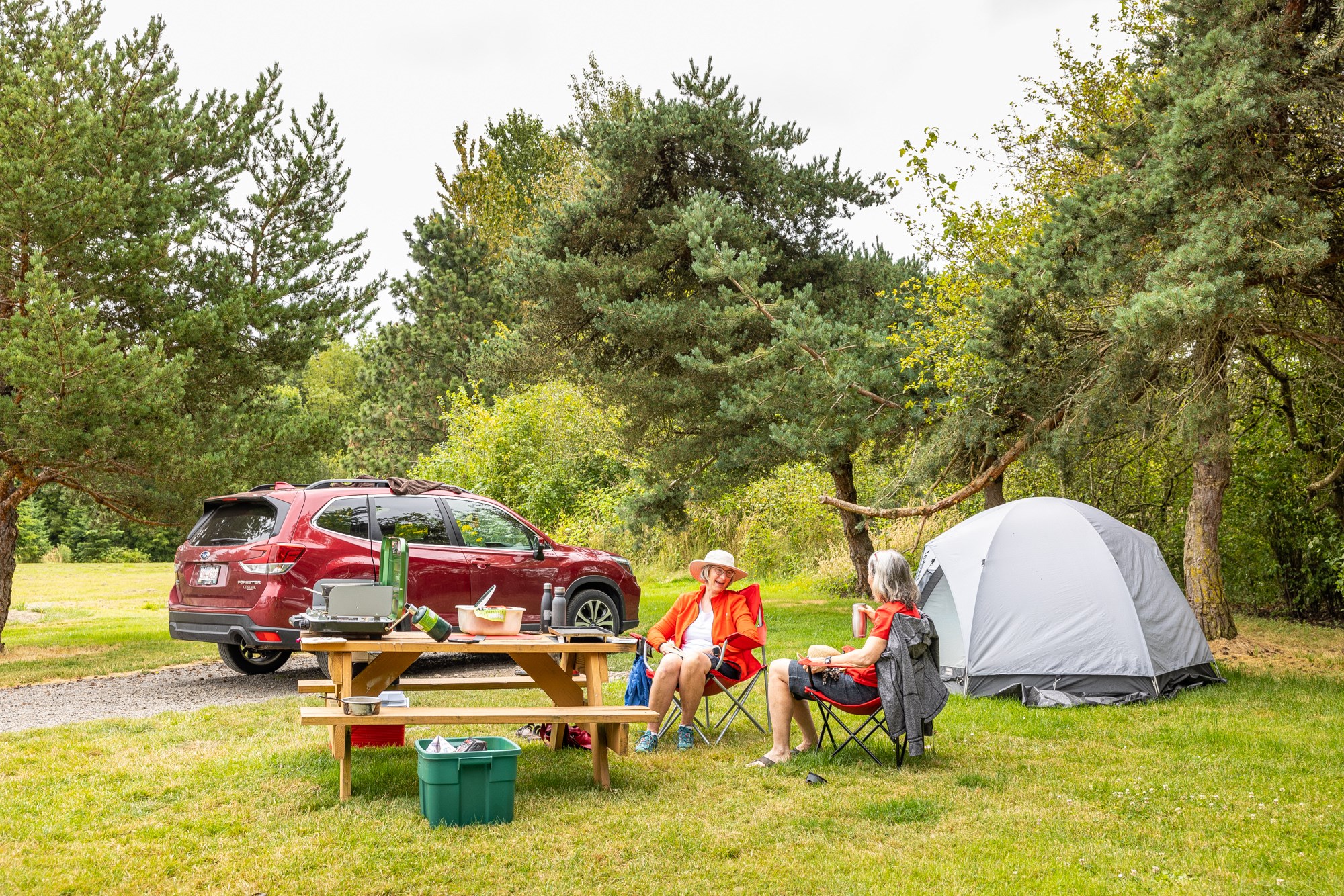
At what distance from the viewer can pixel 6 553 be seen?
10.8 metres

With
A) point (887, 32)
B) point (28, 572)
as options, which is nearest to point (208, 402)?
point (887, 32)

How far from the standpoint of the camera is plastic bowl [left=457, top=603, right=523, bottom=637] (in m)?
4.94

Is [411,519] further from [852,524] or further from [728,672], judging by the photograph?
[852,524]

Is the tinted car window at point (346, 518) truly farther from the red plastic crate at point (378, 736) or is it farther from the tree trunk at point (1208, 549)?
the tree trunk at point (1208, 549)

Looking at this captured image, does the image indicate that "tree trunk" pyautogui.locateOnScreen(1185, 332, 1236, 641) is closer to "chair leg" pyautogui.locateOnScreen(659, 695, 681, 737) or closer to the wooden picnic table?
"chair leg" pyautogui.locateOnScreen(659, 695, 681, 737)

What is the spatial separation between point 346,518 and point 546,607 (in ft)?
10.4

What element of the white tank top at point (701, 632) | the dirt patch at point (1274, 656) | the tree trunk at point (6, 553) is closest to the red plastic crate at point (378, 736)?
the white tank top at point (701, 632)

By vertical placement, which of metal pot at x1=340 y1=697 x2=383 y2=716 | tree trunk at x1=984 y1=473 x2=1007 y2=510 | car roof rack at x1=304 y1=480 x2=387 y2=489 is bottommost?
metal pot at x1=340 y1=697 x2=383 y2=716

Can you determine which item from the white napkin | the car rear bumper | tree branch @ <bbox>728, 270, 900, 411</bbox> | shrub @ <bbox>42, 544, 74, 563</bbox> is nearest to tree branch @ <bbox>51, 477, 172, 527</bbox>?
the car rear bumper

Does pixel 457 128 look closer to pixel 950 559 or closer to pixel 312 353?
pixel 312 353

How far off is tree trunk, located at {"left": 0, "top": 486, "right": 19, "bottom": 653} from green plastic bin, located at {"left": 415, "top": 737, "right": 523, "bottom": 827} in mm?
8636

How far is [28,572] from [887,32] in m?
26.7

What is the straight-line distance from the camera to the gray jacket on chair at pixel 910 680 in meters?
5.21

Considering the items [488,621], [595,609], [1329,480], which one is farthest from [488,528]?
[1329,480]
